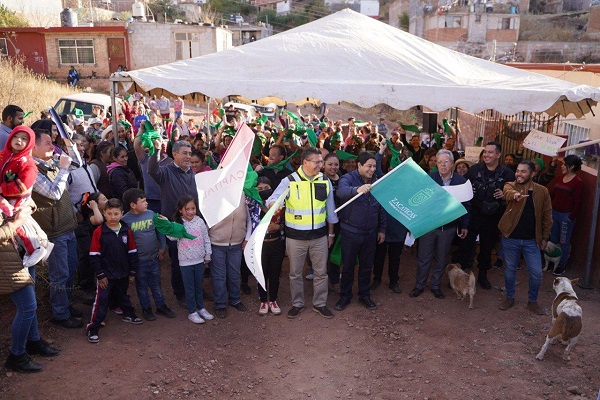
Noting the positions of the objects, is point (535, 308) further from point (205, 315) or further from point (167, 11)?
point (167, 11)

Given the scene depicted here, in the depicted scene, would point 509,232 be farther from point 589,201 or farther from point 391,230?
point 589,201

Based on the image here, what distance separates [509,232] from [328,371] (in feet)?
8.72

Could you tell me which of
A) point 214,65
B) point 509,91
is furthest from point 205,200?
point 509,91

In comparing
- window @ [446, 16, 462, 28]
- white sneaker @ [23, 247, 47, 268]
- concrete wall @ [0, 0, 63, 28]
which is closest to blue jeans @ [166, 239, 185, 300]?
white sneaker @ [23, 247, 47, 268]

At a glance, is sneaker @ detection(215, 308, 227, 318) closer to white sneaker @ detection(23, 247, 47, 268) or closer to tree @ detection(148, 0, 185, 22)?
white sneaker @ detection(23, 247, 47, 268)

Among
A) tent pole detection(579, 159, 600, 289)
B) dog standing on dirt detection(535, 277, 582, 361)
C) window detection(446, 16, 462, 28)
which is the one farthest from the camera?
window detection(446, 16, 462, 28)

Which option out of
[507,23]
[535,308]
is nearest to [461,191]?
[535,308]

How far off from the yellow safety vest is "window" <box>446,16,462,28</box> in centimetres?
3669

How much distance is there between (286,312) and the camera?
576 cm

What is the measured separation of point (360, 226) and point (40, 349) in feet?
11.0

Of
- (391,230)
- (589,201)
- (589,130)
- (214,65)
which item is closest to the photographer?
(391,230)

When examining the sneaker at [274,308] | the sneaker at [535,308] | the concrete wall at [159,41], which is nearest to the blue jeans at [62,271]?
the sneaker at [274,308]

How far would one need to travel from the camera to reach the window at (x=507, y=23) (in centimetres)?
3816

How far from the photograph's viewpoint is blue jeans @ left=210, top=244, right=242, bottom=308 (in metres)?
5.51
